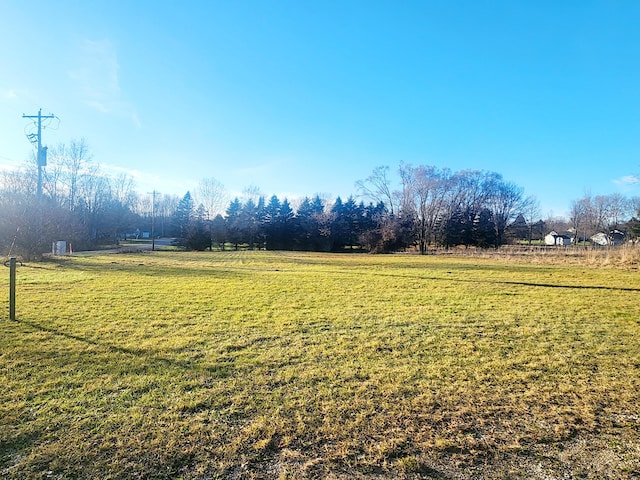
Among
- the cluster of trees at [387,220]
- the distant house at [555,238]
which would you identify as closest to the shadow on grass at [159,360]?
the cluster of trees at [387,220]

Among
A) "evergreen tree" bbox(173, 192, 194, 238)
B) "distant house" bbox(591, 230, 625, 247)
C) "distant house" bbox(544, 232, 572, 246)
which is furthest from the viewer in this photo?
"distant house" bbox(544, 232, 572, 246)

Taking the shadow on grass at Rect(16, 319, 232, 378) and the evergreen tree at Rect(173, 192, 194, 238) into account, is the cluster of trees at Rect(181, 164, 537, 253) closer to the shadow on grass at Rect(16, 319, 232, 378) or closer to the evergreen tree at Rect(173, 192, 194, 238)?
the evergreen tree at Rect(173, 192, 194, 238)

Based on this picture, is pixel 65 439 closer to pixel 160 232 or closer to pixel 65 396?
pixel 65 396

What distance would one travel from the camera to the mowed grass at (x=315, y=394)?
7.42ft

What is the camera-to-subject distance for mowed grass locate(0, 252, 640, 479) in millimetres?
2262

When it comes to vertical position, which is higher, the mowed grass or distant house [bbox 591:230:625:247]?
distant house [bbox 591:230:625:247]

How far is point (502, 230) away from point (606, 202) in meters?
23.1

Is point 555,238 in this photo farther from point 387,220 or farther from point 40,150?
point 40,150

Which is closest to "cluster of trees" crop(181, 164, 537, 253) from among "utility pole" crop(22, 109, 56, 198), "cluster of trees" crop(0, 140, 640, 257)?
"cluster of trees" crop(0, 140, 640, 257)

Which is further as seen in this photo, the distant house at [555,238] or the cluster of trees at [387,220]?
the distant house at [555,238]

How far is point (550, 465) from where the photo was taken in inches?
88.6

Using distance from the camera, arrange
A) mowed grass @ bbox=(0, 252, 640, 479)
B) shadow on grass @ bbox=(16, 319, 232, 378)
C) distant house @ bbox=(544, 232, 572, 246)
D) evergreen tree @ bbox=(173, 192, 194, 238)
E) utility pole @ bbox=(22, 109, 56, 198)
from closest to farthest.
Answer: mowed grass @ bbox=(0, 252, 640, 479)
shadow on grass @ bbox=(16, 319, 232, 378)
utility pole @ bbox=(22, 109, 56, 198)
evergreen tree @ bbox=(173, 192, 194, 238)
distant house @ bbox=(544, 232, 572, 246)

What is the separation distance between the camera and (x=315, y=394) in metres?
3.22

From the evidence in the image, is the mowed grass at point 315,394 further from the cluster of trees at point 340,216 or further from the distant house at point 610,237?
the distant house at point 610,237
